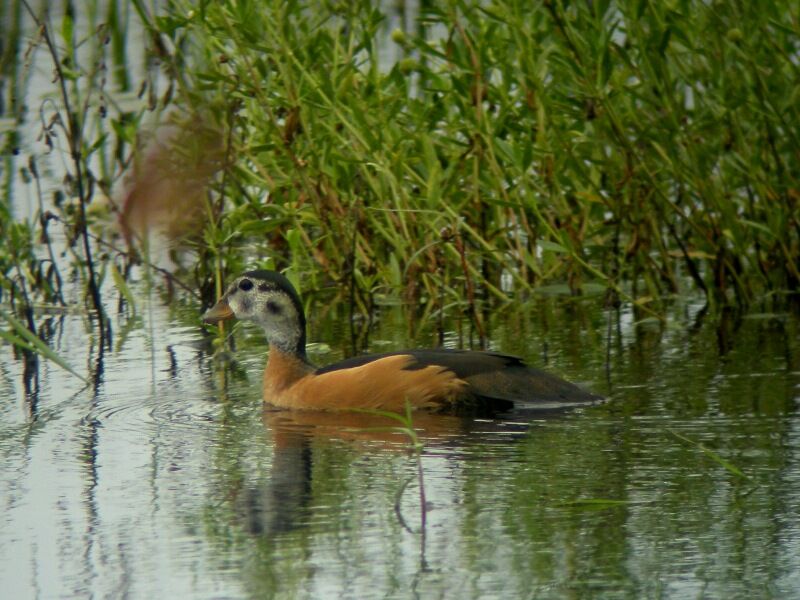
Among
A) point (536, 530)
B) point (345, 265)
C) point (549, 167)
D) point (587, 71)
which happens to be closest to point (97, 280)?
point (345, 265)

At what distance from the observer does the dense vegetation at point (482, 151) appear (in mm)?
9023

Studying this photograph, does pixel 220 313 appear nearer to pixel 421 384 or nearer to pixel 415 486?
pixel 421 384

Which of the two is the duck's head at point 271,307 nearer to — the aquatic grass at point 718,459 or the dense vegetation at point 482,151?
the dense vegetation at point 482,151

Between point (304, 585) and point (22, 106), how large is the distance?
9.49 meters

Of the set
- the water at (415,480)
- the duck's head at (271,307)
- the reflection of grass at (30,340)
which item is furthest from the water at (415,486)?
the reflection of grass at (30,340)

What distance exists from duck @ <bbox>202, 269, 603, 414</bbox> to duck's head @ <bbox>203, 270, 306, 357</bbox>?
5.9 inches

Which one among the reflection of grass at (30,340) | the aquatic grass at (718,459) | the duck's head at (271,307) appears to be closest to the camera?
the reflection of grass at (30,340)

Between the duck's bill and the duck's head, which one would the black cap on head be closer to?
the duck's head

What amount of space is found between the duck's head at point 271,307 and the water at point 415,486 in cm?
→ 28

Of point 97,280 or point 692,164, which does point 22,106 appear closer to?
point 97,280

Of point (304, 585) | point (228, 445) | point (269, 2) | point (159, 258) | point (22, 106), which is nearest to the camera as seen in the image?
point (304, 585)

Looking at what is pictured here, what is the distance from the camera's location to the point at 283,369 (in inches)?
332

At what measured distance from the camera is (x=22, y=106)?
14.1 m

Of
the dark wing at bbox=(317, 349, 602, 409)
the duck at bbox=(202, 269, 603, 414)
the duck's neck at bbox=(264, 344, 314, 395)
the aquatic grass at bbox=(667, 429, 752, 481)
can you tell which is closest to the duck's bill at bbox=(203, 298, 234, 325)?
the duck's neck at bbox=(264, 344, 314, 395)
